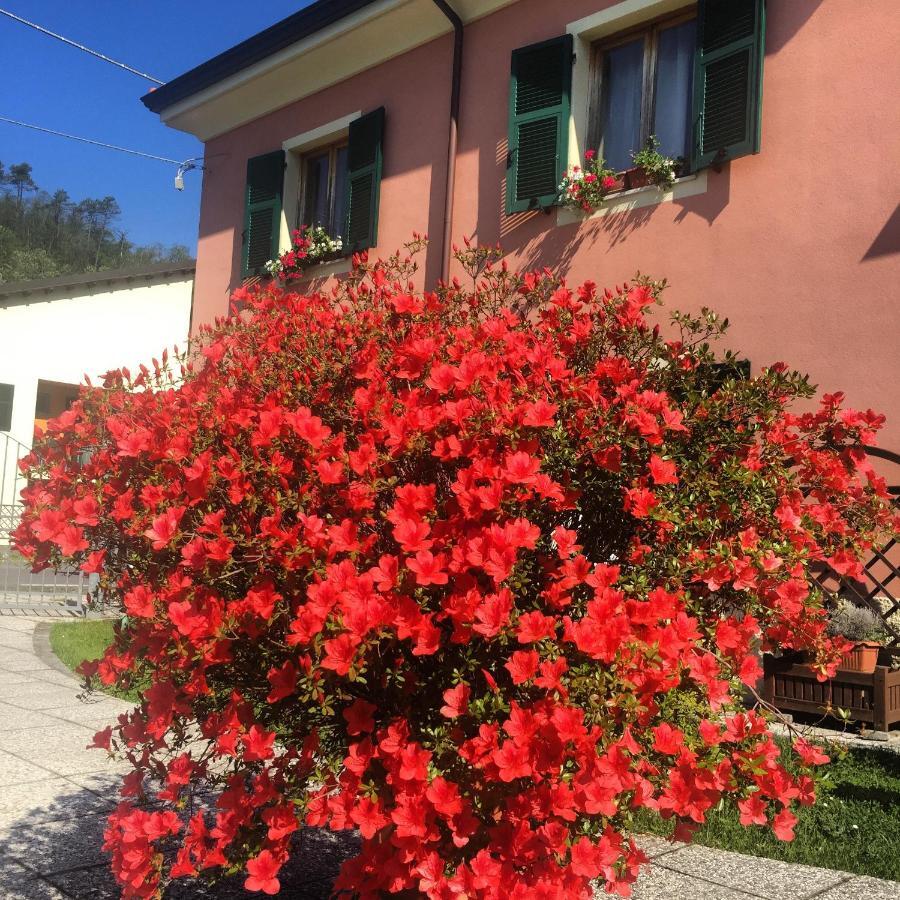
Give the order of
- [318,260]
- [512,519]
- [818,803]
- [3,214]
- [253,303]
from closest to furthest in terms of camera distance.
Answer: [512,519]
[253,303]
[818,803]
[318,260]
[3,214]

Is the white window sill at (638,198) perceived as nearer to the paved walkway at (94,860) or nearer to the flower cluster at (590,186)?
the flower cluster at (590,186)

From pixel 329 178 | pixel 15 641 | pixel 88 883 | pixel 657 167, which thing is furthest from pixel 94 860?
pixel 329 178

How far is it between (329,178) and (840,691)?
7.99 metres

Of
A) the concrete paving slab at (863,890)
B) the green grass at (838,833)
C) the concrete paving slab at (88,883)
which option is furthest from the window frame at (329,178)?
the concrete paving slab at (863,890)

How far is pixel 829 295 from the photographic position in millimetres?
6973

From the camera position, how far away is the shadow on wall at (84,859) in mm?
3238

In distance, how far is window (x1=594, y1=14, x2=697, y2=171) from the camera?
8148 mm

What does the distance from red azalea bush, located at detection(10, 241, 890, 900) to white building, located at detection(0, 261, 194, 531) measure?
1612 centimetres

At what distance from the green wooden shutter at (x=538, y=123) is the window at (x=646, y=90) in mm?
364

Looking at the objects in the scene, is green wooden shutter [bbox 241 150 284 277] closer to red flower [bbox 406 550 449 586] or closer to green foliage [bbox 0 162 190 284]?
red flower [bbox 406 550 449 586]

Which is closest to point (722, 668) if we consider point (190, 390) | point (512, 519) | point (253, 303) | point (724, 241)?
point (512, 519)

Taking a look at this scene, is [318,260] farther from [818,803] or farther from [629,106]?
[818,803]

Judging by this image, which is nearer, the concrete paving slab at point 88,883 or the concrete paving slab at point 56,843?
the concrete paving slab at point 88,883

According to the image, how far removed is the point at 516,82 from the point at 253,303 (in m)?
6.07
